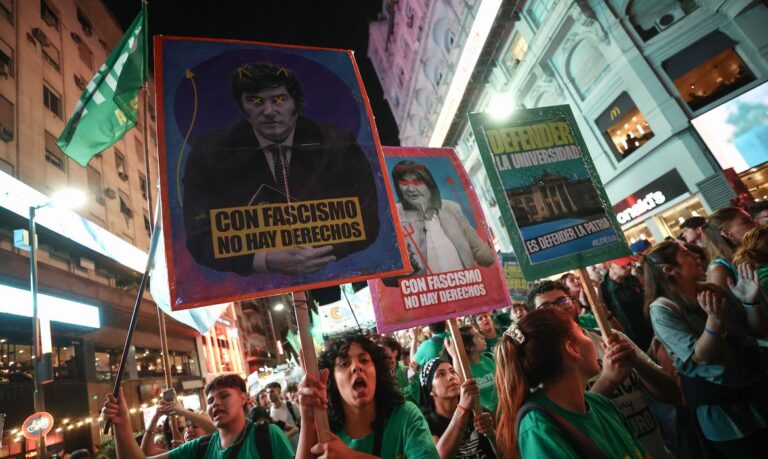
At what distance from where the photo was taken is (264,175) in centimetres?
260

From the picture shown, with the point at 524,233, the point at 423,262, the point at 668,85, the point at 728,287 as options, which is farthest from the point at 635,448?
the point at 668,85

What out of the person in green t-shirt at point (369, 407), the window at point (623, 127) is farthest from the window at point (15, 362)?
the window at point (623, 127)

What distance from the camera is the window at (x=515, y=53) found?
2288 centimetres

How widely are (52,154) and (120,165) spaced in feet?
21.2

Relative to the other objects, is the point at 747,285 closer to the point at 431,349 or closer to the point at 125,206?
the point at 431,349

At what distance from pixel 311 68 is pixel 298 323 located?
6.69ft

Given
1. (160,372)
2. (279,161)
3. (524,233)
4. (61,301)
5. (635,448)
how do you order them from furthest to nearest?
(160,372) < (61,301) < (524,233) < (279,161) < (635,448)

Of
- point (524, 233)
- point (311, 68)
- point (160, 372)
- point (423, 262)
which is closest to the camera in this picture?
point (311, 68)

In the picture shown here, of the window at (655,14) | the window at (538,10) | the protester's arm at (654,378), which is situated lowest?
the protester's arm at (654,378)

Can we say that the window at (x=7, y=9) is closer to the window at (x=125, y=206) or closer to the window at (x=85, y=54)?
the window at (x=85, y=54)

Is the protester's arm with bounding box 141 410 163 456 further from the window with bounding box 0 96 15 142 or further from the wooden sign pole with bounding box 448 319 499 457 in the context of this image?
the window with bounding box 0 96 15 142

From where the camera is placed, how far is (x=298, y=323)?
2311 mm

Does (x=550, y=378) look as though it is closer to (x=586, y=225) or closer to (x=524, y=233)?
(x=524, y=233)

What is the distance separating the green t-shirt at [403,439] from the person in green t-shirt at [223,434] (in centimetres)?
108
